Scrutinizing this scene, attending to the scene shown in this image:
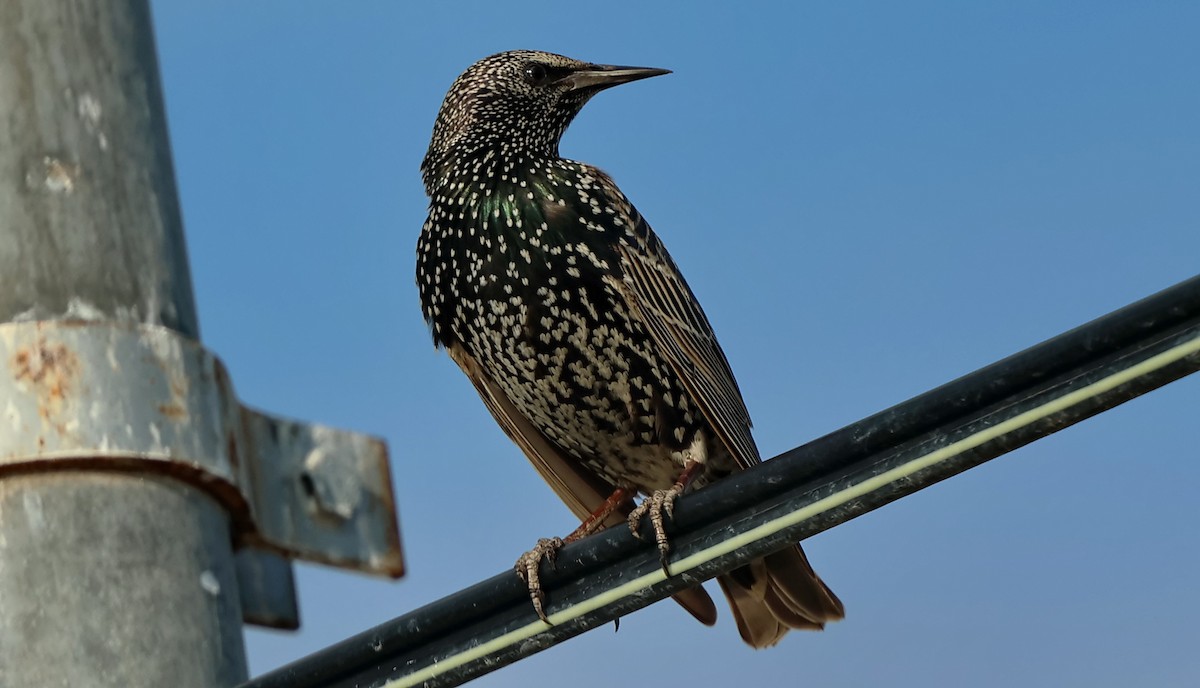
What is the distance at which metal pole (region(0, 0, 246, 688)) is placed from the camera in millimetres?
3410

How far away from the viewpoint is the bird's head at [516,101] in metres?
5.64

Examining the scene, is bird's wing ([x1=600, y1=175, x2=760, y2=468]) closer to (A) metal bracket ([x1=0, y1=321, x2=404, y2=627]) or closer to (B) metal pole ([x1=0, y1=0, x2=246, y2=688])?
(A) metal bracket ([x1=0, y1=321, x2=404, y2=627])

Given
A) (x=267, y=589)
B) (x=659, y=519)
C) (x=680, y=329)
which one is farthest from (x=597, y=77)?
(x=659, y=519)

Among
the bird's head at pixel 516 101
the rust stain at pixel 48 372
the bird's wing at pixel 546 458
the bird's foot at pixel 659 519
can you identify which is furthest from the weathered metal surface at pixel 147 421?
the bird's head at pixel 516 101

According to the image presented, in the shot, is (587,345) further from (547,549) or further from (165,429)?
(165,429)

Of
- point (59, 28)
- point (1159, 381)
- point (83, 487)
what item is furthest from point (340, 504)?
point (1159, 381)

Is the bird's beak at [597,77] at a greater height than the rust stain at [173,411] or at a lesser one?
greater

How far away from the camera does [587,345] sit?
5.05 metres

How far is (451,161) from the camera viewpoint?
219 inches

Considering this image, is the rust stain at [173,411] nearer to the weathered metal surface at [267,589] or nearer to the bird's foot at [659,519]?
the weathered metal surface at [267,589]

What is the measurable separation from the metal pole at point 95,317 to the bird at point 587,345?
130cm

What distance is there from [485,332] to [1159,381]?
273cm

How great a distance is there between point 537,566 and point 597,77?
2515 mm

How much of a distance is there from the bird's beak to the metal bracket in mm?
2020
